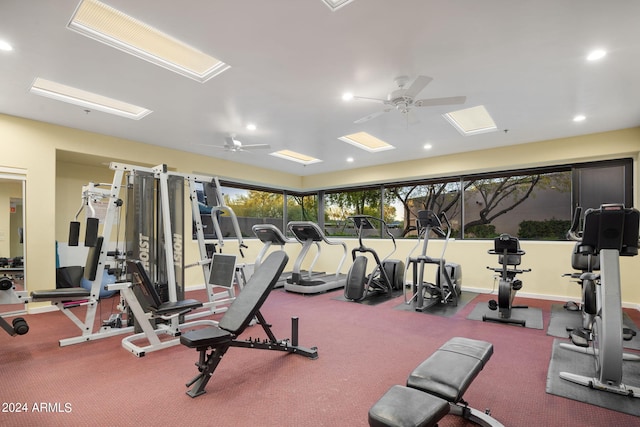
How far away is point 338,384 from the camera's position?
2352mm

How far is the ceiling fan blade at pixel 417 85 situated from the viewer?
2867mm

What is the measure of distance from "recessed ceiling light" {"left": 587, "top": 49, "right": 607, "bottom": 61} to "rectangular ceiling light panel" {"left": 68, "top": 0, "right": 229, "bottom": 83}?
334 centimetres

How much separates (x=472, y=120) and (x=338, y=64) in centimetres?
275

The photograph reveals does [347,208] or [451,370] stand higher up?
[347,208]

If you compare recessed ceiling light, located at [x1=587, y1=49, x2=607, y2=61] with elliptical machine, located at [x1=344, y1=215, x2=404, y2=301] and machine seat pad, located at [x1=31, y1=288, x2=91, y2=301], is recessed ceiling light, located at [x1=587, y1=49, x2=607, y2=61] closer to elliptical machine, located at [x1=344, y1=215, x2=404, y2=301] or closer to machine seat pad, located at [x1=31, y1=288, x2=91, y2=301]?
elliptical machine, located at [x1=344, y1=215, x2=404, y2=301]

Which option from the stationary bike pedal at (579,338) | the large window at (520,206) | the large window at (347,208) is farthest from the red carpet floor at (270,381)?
the large window at (347,208)

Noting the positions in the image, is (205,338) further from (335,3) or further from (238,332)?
(335,3)

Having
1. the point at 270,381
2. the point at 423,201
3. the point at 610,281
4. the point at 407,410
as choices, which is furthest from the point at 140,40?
the point at 423,201

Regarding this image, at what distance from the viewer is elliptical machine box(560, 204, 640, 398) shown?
2.18 metres

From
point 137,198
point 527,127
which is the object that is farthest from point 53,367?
point 527,127

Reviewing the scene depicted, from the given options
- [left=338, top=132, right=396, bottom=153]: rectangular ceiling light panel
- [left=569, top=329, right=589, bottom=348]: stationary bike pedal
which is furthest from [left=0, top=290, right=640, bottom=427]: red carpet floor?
[left=338, top=132, right=396, bottom=153]: rectangular ceiling light panel

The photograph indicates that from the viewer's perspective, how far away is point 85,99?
3965 mm

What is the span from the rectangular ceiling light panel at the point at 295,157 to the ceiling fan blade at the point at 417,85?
11.8 feet

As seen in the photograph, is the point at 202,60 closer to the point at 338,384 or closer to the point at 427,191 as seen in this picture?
the point at 338,384
